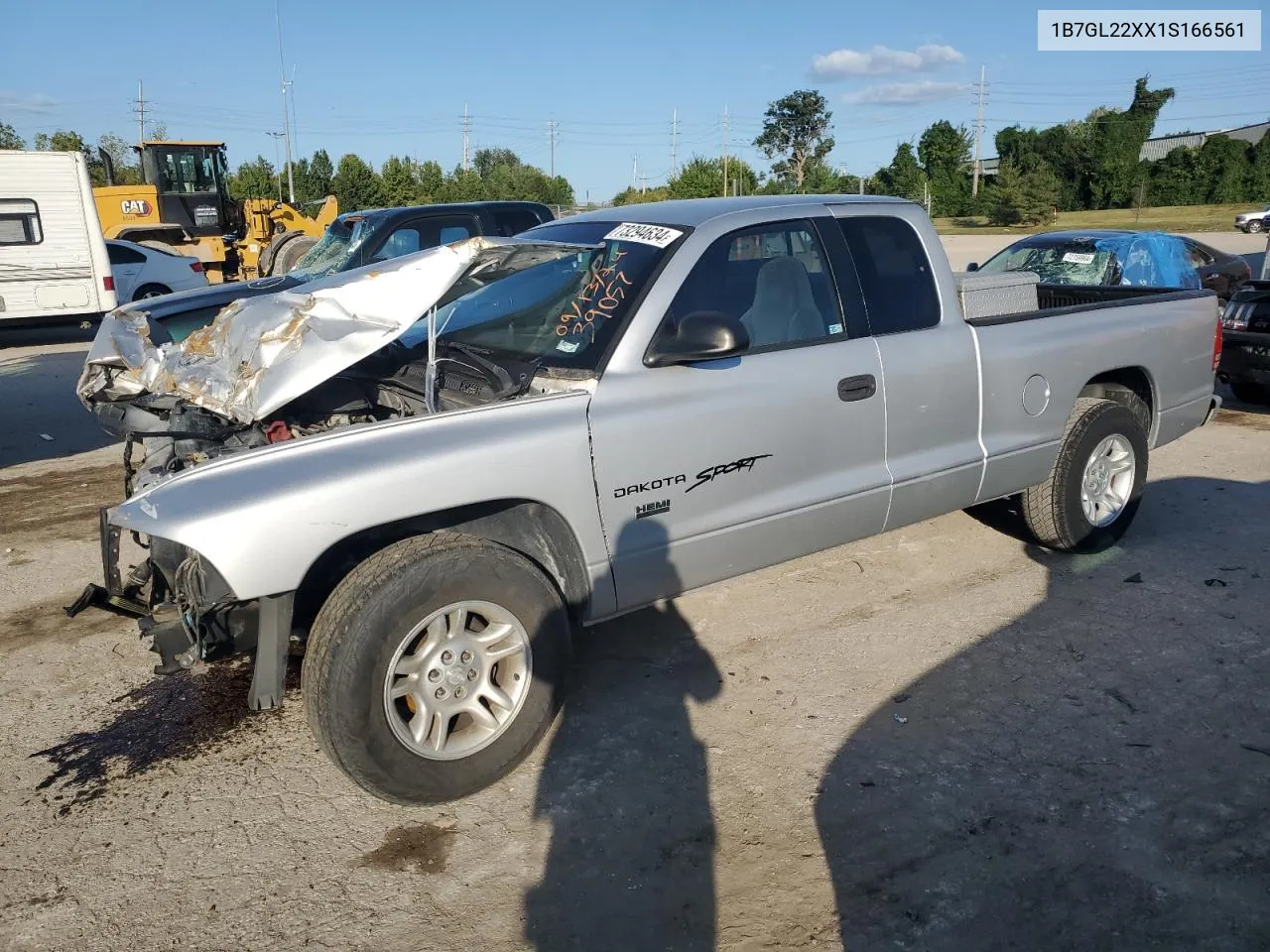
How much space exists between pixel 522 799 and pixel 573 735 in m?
0.43

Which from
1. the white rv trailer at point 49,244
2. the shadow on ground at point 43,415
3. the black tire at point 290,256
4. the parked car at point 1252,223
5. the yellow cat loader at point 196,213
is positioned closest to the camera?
the shadow on ground at point 43,415

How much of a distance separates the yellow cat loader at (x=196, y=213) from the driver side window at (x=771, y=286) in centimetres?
2019

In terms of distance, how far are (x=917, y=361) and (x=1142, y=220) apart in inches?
1768

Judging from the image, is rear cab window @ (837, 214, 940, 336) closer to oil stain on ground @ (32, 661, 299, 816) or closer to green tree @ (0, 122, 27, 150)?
oil stain on ground @ (32, 661, 299, 816)

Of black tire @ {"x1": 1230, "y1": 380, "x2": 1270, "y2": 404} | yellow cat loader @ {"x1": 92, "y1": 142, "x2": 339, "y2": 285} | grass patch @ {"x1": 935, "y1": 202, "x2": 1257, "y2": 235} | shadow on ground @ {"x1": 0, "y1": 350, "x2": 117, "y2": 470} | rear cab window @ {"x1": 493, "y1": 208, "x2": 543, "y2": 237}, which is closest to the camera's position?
shadow on ground @ {"x1": 0, "y1": 350, "x2": 117, "y2": 470}

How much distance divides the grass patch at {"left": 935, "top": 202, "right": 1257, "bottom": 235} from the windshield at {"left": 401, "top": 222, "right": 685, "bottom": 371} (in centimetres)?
4012

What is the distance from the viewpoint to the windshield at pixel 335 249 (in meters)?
9.80

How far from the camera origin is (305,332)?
377cm

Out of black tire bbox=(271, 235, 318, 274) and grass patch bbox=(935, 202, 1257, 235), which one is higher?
grass patch bbox=(935, 202, 1257, 235)

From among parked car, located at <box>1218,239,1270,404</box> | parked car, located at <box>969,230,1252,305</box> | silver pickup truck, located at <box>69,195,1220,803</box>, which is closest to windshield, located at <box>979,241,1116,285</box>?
parked car, located at <box>969,230,1252,305</box>

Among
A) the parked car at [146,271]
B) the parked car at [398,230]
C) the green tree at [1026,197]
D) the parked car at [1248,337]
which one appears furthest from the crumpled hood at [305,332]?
the green tree at [1026,197]

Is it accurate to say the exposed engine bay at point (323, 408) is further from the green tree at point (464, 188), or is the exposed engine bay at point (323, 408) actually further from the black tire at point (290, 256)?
the green tree at point (464, 188)

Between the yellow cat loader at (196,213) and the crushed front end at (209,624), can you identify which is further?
the yellow cat loader at (196,213)

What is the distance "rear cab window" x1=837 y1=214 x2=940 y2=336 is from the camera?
174 inches
